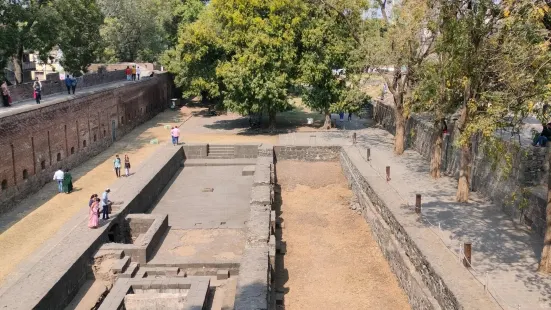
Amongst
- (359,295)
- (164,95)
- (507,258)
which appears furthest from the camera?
(164,95)

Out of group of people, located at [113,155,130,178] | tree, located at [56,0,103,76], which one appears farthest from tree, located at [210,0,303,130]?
tree, located at [56,0,103,76]

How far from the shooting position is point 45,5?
2906 centimetres

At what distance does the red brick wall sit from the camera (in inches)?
714

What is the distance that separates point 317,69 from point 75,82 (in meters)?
12.5

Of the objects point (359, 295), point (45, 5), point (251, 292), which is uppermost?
point (45, 5)

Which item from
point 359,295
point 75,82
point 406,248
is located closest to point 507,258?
point 406,248

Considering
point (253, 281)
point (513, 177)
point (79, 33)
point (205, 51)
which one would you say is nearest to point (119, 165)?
point (205, 51)

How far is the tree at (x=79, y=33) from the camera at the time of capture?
30.9 m

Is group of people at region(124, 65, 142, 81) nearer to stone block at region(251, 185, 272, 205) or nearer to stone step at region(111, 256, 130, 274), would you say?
stone block at region(251, 185, 272, 205)

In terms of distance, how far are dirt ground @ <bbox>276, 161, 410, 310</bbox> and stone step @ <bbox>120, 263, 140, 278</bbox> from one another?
3.67 metres

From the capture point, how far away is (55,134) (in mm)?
21891

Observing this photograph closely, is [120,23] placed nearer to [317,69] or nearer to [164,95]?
[164,95]

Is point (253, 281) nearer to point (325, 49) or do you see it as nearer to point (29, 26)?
point (325, 49)

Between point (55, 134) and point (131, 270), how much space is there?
11.5 m
